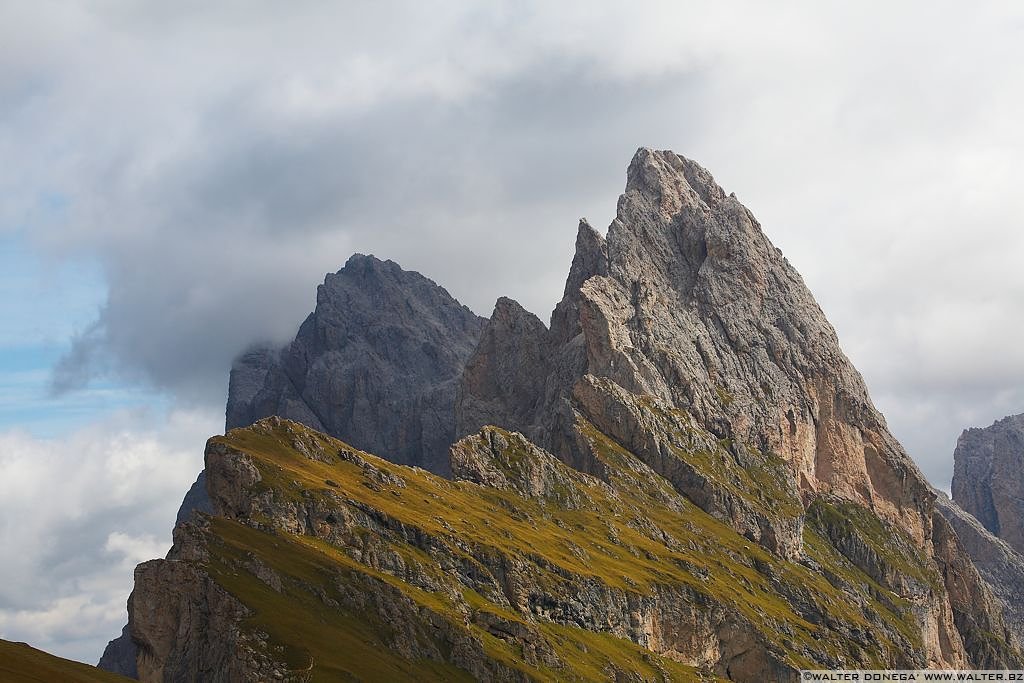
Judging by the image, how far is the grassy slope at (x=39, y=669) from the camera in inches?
4407

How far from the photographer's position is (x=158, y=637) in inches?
6156

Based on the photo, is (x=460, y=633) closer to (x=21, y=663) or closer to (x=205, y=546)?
(x=205, y=546)

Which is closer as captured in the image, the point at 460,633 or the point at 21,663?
the point at 21,663

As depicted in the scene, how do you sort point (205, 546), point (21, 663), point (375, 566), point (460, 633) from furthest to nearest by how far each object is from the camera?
point (375, 566) < point (460, 633) < point (205, 546) < point (21, 663)

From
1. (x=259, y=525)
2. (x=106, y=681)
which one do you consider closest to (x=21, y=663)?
Result: (x=106, y=681)

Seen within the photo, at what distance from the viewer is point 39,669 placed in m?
116

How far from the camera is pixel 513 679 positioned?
18488 centimetres

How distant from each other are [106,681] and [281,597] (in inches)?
1555

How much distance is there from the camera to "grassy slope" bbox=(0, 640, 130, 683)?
367 ft

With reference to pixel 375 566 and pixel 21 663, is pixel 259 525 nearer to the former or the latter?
pixel 375 566

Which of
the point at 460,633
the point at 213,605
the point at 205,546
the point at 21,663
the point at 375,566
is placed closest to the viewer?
the point at 21,663

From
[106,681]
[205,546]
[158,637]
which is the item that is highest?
[205,546]

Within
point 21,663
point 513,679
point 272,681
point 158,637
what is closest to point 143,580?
point 158,637

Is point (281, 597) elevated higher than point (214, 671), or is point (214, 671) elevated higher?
point (281, 597)
